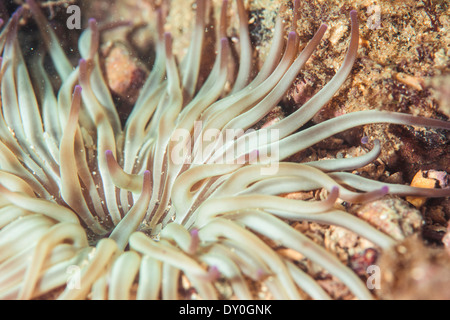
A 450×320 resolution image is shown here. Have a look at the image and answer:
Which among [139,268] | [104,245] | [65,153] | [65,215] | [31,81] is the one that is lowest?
[139,268]

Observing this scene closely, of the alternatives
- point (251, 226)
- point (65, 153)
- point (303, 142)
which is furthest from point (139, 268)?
point (303, 142)

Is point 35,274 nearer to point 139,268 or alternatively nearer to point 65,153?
point 139,268

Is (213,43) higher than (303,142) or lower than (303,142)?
higher

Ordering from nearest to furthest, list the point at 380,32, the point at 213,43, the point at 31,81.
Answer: the point at 380,32
the point at 31,81
the point at 213,43

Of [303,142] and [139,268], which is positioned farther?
[303,142]
